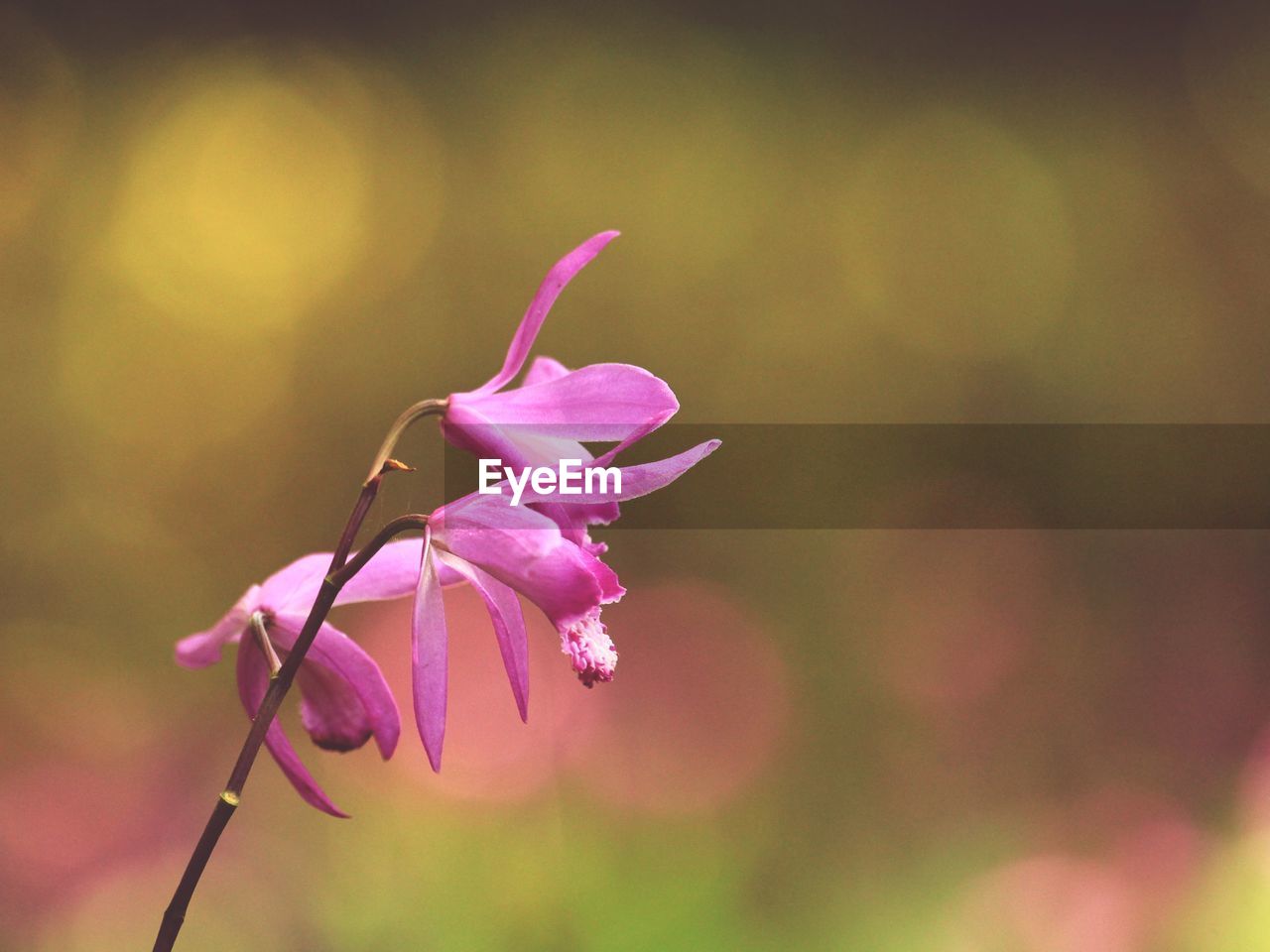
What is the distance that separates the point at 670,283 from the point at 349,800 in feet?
2.08

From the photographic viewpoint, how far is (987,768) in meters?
1.02

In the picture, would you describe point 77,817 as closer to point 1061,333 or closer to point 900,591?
point 900,591

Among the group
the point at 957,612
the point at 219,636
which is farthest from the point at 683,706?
the point at 219,636

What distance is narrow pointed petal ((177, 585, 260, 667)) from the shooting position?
39 cm

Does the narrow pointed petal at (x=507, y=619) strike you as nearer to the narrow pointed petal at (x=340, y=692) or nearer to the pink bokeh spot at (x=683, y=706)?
the narrow pointed petal at (x=340, y=692)

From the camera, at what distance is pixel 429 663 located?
0.34 metres

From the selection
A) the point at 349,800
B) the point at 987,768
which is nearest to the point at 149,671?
the point at 349,800

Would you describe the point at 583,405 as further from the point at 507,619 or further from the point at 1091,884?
the point at 1091,884

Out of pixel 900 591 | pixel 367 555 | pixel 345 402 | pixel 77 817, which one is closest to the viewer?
pixel 367 555

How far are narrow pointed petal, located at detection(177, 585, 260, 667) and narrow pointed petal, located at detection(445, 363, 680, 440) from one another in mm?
93

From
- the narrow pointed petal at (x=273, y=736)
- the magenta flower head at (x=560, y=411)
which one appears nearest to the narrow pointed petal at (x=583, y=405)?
the magenta flower head at (x=560, y=411)

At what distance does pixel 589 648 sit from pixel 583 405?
71 mm

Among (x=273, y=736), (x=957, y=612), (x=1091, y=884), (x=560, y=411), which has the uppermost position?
(x=560, y=411)

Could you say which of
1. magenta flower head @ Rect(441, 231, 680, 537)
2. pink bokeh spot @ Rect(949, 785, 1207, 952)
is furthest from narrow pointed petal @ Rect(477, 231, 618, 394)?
pink bokeh spot @ Rect(949, 785, 1207, 952)
